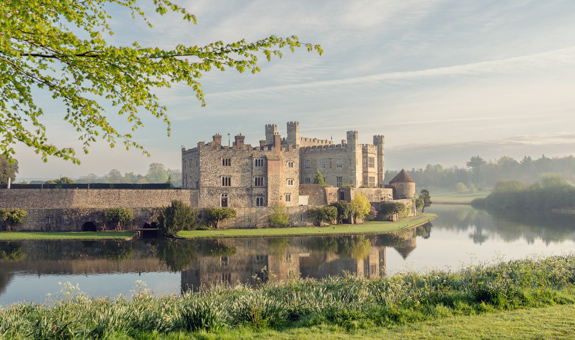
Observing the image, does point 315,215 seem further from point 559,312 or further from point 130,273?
point 559,312

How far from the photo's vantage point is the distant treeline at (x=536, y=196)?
77375mm

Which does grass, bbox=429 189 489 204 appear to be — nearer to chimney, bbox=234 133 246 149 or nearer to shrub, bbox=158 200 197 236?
chimney, bbox=234 133 246 149

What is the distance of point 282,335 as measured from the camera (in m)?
9.11

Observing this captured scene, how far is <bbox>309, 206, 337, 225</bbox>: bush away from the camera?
43.4 metres

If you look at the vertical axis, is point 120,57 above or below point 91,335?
above

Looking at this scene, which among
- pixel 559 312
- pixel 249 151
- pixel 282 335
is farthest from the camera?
pixel 249 151

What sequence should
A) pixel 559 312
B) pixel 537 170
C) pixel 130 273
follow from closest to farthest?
1. pixel 559 312
2. pixel 130 273
3. pixel 537 170

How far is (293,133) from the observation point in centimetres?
6200

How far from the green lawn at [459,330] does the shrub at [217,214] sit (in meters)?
31.2

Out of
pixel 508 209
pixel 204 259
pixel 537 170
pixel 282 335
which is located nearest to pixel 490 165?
pixel 537 170

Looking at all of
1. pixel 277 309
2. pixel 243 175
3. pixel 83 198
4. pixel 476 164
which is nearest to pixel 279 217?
pixel 243 175

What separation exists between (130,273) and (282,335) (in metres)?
15.7

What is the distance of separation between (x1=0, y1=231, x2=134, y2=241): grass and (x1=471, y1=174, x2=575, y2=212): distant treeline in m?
77.2

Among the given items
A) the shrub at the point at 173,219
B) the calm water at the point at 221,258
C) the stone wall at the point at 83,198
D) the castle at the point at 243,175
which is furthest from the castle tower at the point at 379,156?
the shrub at the point at 173,219
